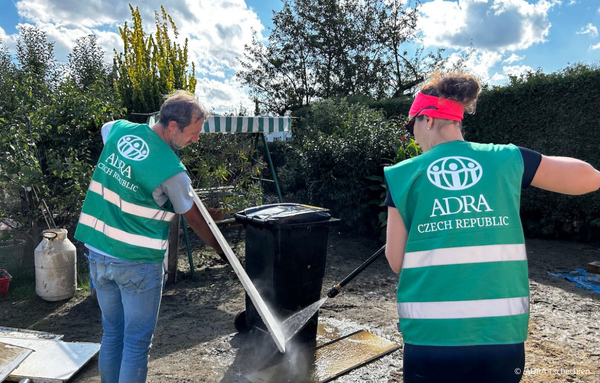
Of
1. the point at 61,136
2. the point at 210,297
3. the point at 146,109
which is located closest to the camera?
the point at 210,297

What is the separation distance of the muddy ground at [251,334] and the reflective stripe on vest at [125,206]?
1.62 metres

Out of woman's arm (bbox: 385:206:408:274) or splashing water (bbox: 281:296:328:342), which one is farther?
splashing water (bbox: 281:296:328:342)

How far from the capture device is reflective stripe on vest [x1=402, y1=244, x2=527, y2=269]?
136cm

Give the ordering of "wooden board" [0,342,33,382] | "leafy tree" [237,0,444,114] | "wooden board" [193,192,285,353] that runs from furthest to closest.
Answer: "leafy tree" [237,0,444,114]
"wooden board" [0,342,33,382]
"wooden board" [193,192,285,353]

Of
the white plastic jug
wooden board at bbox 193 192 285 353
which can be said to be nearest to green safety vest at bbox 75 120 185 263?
wooden board at bbox 193 192 285 353

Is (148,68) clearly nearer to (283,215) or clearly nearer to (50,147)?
(50,147)

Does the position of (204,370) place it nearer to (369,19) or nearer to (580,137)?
(580,137)

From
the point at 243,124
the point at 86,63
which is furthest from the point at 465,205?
the point at 86,63

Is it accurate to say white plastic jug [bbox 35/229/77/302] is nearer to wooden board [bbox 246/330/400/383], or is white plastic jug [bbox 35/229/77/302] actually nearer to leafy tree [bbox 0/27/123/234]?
leafy tree [bbox 0/27/123/234]

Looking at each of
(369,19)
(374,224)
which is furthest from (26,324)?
(369,19)

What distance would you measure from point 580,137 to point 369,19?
11.3 m

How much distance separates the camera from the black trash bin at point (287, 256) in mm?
3528

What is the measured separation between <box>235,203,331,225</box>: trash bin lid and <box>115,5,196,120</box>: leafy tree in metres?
6.27

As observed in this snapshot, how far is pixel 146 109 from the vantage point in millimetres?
9234
